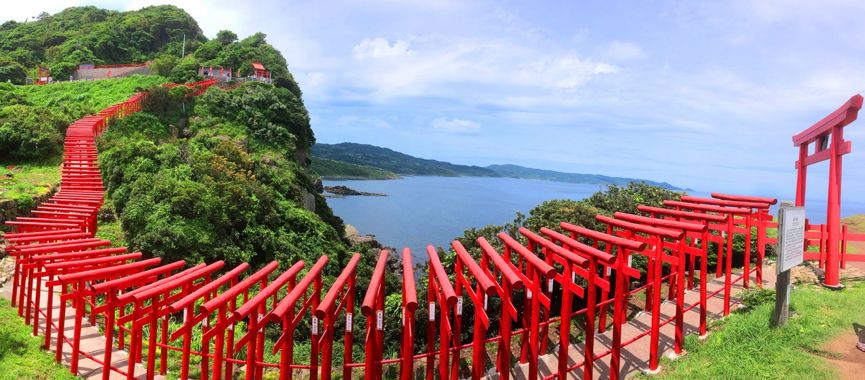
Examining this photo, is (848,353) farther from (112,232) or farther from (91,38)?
(91,38)

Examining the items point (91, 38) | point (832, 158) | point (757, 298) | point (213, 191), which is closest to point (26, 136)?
point (213, 191)

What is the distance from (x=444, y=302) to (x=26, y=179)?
2025cm

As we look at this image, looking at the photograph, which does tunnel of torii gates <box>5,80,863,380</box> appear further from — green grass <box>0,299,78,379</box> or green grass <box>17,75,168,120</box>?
green grass <box>17,75,168,120</box>

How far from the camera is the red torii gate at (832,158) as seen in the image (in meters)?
8.36

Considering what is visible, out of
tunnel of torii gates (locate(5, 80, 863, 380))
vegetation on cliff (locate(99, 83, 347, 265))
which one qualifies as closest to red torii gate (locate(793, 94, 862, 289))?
tunnel of torii gates (locate(5, 80, 863, 380))

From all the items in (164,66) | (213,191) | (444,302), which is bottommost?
(444,302)

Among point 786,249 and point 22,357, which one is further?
point 22,357

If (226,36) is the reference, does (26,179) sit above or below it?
below

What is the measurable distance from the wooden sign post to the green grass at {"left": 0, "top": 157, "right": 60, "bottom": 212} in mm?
19512

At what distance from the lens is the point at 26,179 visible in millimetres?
19000

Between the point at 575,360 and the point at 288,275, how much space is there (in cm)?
466

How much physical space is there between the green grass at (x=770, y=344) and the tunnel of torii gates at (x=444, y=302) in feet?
1.34

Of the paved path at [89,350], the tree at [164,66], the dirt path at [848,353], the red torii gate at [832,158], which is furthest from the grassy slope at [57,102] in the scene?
the red torii gate at [832,158]

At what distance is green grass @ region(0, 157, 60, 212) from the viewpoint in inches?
620
